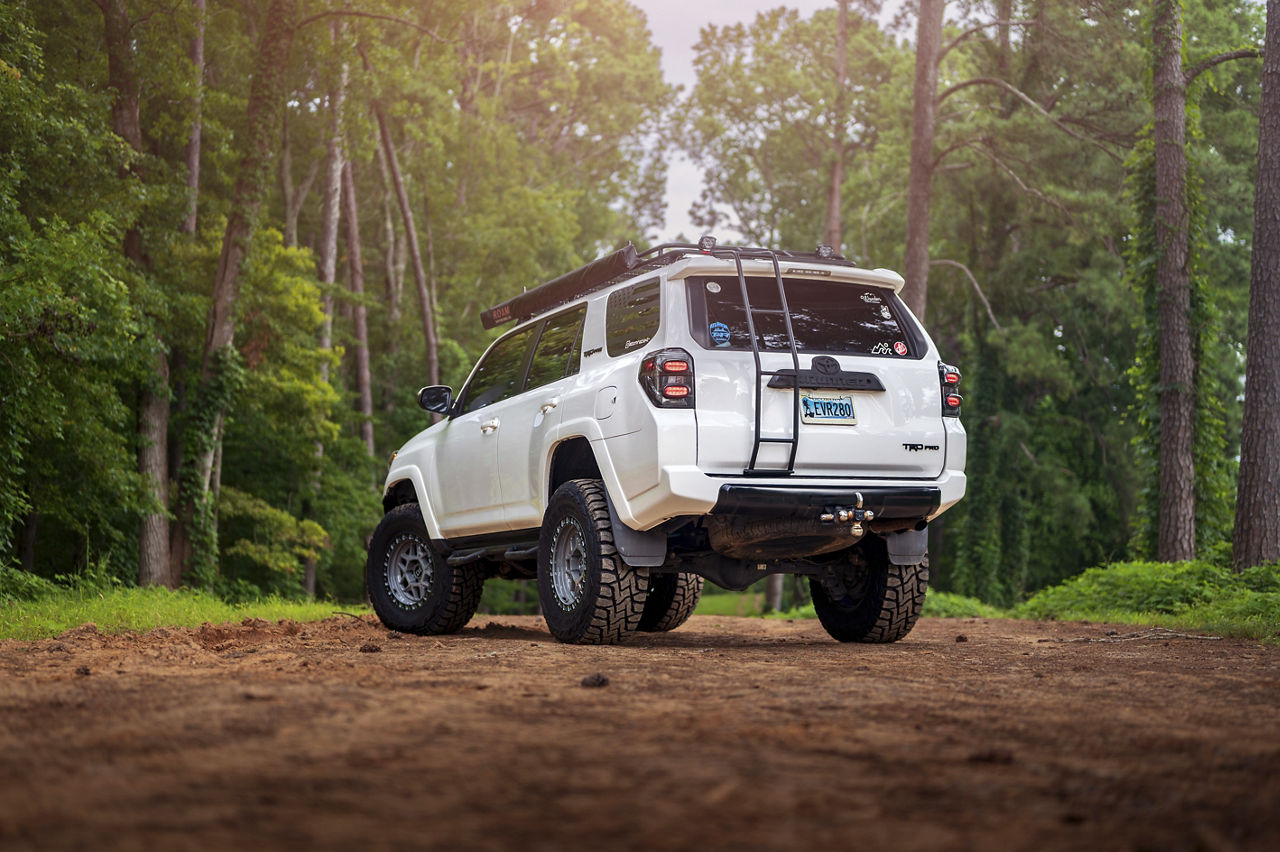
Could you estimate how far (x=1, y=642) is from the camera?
323 inches

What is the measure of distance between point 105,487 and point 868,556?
13.1 m

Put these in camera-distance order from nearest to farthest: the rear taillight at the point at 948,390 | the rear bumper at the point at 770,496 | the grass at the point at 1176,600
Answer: the rear bumper at the point at 770,496, the rear taillight at the point at 948,390, the grass at the point at 1176,600

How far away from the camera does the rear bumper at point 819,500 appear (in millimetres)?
6973

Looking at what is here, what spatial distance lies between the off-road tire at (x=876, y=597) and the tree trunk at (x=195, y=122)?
15384 mm

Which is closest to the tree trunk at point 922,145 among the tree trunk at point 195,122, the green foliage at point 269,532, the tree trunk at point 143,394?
the tree trunk at point 195,122

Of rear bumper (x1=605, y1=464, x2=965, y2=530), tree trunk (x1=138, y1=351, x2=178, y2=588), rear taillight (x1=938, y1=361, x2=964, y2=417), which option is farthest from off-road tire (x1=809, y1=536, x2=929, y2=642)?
tree trunk (x1=138, y1=351, x2=178, y2=588)

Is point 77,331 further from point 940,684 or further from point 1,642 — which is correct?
point 940,684

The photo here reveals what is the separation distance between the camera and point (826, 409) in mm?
7219

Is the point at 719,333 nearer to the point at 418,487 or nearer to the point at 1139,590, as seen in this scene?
the point at 418,487

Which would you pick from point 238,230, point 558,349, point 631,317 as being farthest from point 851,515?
point 238,230

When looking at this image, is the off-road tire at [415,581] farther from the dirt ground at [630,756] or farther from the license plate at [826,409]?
the license plate at [826,409]

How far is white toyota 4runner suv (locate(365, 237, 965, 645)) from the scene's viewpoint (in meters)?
7.04

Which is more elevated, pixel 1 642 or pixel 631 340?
pixel 631 340

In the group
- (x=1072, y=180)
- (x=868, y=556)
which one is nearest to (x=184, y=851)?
(x=868, y=556)
